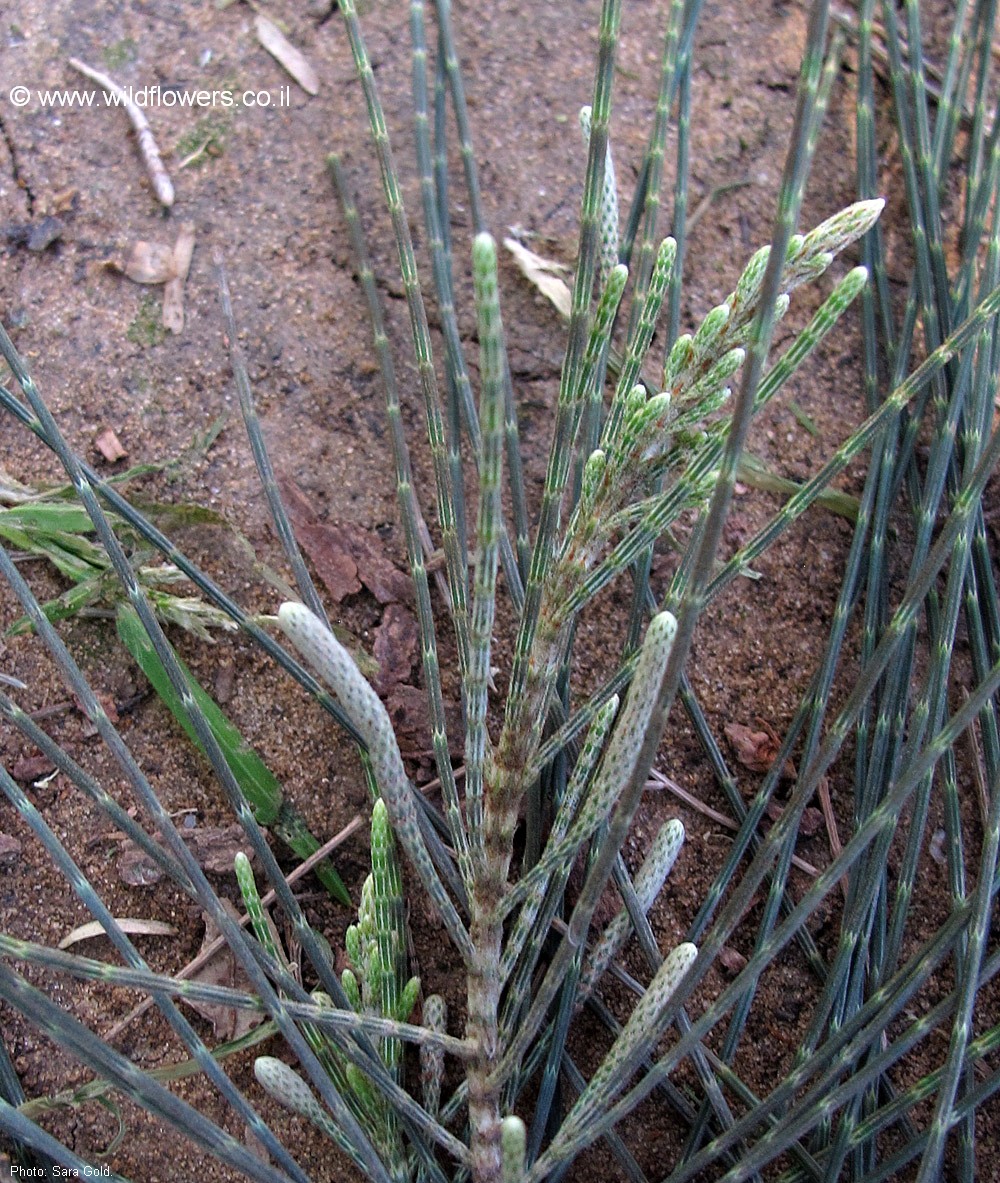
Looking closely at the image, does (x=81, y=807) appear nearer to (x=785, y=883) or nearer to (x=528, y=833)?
(x=528, y=833)

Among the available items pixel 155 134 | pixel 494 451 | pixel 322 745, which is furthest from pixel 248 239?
pixel 494 451

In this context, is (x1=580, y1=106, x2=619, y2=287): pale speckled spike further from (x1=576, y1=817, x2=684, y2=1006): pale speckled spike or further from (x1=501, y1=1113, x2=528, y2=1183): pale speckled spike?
(x1=501, y1=1113, x2=528, y2=1183): pale speckled spike

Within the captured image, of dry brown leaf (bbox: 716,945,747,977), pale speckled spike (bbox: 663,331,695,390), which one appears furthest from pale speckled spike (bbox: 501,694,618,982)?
dry brown leaf (bbox: 716,945,747,977)

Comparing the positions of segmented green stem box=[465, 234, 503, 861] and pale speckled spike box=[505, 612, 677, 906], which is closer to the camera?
segmented green stem box=[465, 234, 503, 861]

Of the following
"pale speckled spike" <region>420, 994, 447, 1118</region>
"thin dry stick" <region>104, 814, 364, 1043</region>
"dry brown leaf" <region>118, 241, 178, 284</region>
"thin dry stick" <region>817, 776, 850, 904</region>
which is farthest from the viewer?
"dry brown leaf" <region>118, 241, 178, 284</region>

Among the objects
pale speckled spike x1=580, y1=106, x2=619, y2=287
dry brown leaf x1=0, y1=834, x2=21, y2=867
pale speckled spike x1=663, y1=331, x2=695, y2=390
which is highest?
pale speckled spike x1=580, y1=106, x2=619, y2=287

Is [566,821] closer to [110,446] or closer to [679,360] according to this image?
[679,360]

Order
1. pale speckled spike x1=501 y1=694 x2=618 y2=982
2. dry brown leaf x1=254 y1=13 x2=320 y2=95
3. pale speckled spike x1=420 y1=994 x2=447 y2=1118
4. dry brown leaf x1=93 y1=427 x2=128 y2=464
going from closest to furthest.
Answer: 1. pale speckled spike x1=501 y1=694 x2=618 y2=982
2. pale speckled spike x1=420 y1=994 x2=447 y2=1118
3. dry brown leaf x1=93 y1=427 x2=128 y2=464
4. dry brown leaf x1=254 y1=13 x2=320 y2=95
